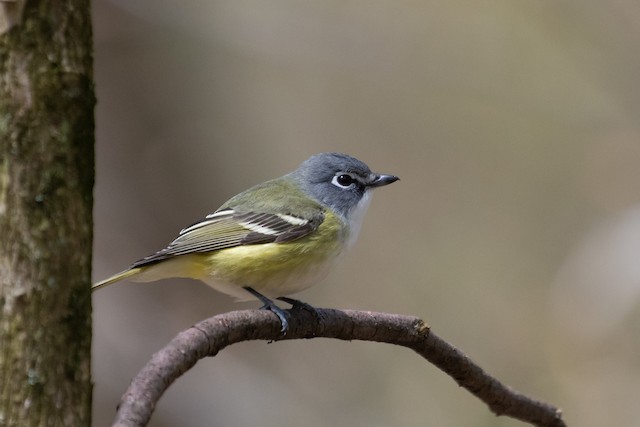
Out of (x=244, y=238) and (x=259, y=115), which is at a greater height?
(x=259, y=115)

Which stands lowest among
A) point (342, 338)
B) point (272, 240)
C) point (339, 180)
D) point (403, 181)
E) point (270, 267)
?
point (342, 338)

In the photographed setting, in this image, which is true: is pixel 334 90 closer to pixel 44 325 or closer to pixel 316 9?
pixel 316 9

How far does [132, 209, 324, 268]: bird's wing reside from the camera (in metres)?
3.29

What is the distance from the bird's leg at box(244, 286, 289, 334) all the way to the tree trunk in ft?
3.69

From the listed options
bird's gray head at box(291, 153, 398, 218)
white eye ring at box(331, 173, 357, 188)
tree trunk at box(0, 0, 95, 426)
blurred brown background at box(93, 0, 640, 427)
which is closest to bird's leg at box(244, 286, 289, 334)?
bird's gray head at box(291, 153, 398, 218)

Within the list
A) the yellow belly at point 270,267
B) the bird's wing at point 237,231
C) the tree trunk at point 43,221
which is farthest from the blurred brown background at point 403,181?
the tree trunk at point 43,221

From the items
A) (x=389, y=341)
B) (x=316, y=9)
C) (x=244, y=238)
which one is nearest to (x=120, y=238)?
(x=244, y=238)

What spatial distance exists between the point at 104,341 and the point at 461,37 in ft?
13.4

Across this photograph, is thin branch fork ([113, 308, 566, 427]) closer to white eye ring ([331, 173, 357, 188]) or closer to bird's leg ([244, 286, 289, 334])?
bird's leg ([244, 286, 289, 334])

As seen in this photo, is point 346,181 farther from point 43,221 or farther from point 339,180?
point 43,221

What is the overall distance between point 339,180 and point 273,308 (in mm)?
1132

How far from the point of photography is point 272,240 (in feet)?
11.2

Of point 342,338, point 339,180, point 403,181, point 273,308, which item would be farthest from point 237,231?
point 403,181

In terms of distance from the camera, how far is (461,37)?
6910 millimetres
